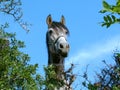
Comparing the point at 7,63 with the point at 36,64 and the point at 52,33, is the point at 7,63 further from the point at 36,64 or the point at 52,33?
the point at 52,33

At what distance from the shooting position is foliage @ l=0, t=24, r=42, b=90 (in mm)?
9555

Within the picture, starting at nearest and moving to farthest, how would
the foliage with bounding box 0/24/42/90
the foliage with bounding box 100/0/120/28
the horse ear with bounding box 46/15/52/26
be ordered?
the foliage with bounding box 100/0/120/28, the foliage with bounding box 0/24/42/90, the horse ear with bounding box 46/15/52/26

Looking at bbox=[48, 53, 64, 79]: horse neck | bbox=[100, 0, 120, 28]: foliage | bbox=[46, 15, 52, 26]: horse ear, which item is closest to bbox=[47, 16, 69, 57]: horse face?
bbox=[46, 15, 52, 26]: horse ear

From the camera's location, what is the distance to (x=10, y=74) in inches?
386

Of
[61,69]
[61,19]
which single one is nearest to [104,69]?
[61,69]

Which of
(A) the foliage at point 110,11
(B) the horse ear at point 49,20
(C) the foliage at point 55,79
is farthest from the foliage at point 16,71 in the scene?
(A) the foliage at point 110,11

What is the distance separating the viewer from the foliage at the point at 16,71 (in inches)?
376

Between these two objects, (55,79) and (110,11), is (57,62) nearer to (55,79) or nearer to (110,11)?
(55,79)

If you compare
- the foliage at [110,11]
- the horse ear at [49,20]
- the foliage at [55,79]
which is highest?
the horse ear at [49,20]

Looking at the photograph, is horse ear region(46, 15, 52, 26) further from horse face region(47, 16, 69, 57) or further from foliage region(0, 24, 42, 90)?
foliage region(0, 24, 42, 90)

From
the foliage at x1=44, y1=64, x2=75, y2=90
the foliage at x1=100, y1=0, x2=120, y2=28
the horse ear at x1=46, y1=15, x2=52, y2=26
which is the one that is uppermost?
the horse ear at x1=46, y1=15, x2=52, y2=26

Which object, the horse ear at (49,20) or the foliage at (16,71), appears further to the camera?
the horse ear at (49,20)

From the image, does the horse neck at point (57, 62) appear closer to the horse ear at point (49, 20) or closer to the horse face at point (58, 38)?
the horse face at point (58, 38)

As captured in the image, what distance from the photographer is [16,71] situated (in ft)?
31.3
